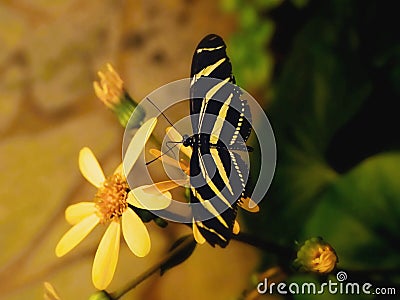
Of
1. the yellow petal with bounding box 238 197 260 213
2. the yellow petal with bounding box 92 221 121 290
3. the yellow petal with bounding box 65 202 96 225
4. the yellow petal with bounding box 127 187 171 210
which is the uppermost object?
the yellow petal with bounding box 65 202 96 225

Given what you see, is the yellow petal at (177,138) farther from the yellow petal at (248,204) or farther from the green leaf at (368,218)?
the green leaf at (368,218)

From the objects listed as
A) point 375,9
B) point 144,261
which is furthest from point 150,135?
point 375,9

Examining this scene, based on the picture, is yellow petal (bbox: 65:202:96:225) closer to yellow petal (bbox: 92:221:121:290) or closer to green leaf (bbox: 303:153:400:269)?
yellow petal (bbox: 92:221:121:290)

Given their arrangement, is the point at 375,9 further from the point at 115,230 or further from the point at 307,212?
the point at 115,230

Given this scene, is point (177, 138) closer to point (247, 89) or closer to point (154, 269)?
point (154, 269)

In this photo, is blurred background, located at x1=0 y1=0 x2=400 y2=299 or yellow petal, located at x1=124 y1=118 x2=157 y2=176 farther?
blurred background, located at x1=0 y1=0 x2=400 y2=299

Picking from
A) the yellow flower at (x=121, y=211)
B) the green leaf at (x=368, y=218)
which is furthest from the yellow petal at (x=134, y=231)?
the green leaf at (x=368, y=218)

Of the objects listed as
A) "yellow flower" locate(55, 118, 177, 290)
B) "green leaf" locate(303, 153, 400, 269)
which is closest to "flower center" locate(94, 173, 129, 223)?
"yellow flower" locate(55, 118, 177, 290)
